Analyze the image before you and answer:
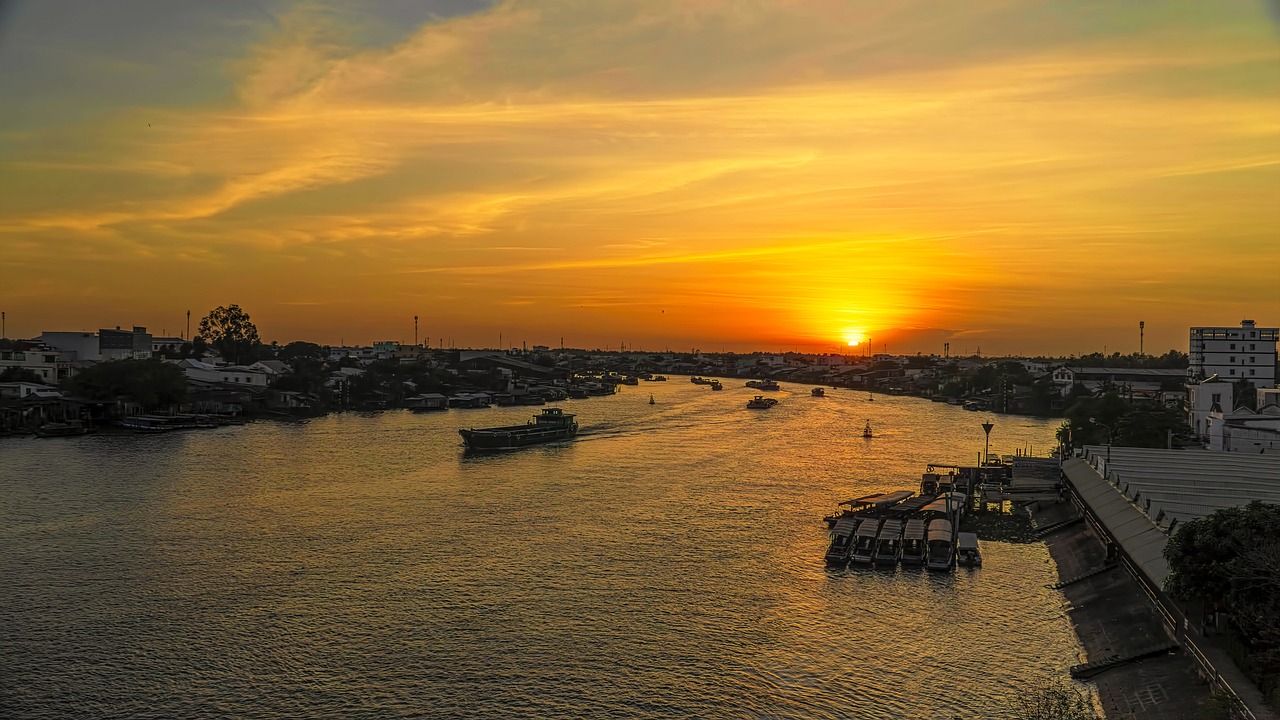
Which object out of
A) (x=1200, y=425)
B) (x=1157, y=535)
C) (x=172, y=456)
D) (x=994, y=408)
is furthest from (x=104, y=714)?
(x=994, y=408)

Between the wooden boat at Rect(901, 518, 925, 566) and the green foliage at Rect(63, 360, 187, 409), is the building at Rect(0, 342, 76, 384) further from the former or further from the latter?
the wooden boat at Rect(901, 518, 925, 566)

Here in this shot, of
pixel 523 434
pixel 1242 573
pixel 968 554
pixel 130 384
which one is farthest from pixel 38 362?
pixel 1242 573

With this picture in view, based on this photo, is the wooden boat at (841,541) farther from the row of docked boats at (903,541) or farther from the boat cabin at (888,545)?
the boat cabin at (888,545)

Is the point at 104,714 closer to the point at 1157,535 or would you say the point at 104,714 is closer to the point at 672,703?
the point at 672,703

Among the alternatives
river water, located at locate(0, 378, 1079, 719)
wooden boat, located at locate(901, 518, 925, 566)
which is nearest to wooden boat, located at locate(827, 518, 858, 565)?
river water, located at locate(0, 378, 1079, 719)

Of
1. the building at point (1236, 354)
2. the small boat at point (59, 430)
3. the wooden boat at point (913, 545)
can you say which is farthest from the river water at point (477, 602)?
the building at point (1236, 354)

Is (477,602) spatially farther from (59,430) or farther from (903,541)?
(59,430)
